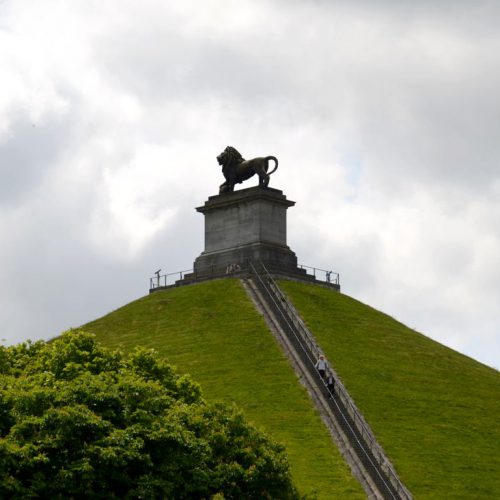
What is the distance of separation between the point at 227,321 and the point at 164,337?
3956 mm

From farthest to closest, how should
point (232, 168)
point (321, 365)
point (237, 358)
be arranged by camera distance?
1. point (232, 168)
2. point (237, 358)
3. point (321, 365)

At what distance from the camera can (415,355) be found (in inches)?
2817

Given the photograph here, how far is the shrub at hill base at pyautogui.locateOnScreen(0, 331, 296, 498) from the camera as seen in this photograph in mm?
39406

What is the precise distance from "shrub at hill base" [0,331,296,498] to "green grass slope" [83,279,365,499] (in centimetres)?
632

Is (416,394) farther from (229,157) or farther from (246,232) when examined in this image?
(229,157)

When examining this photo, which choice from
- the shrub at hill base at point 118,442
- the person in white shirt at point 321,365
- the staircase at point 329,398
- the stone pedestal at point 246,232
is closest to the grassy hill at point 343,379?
the staircase at point 329,398

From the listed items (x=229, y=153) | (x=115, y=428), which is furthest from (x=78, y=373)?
(x=229, y=153)

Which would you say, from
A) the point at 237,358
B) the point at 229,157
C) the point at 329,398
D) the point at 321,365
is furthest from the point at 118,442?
the point at 229,157

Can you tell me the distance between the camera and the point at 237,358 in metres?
66.9

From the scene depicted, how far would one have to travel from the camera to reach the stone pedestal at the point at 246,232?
3221 inches

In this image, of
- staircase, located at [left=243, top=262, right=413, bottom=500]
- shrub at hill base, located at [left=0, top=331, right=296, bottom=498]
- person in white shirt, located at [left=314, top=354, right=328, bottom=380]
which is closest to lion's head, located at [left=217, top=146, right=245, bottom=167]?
staircase, located at [left=243, top=262, right=413, bottom=500]

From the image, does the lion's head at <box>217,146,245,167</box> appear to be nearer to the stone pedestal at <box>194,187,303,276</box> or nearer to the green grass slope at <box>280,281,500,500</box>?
the stone pedestal at <box>194,187,303,276</box>

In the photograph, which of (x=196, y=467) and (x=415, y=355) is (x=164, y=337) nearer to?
(x=415, y=355)

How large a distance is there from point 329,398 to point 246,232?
2374cm
